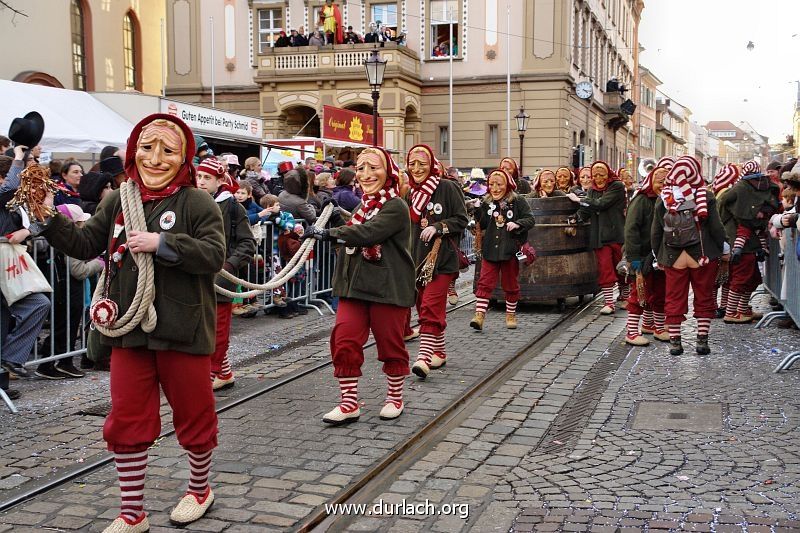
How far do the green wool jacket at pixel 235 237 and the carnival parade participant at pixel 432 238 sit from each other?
62.9 inches

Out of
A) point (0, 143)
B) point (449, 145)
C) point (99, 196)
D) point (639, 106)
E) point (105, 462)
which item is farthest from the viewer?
point (639, 106)

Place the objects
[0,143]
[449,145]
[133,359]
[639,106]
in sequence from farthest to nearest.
A: [639,106], [449,145], [0,143], [133,359]

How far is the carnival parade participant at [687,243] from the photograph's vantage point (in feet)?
28.7

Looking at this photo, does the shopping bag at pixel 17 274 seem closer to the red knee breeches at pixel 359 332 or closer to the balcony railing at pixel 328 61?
the red knee breeches at pixel 359 332

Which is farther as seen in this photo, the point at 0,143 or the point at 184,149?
the point at 0,143

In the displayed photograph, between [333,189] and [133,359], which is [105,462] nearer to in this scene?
[133,359]

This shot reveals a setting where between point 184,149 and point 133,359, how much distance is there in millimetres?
1063

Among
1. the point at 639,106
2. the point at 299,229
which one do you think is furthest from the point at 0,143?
the point at 639,106

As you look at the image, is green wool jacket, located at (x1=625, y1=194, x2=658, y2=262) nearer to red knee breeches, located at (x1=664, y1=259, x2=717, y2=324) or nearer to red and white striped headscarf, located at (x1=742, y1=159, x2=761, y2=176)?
red knee breeches, located at (x1=664, y1=259, x2=717, y2=324)

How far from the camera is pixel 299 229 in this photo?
253 inches

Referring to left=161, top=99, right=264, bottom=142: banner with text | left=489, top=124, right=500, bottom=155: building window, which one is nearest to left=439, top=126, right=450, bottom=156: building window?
left=489, top=124, right=500, bottom=155: building window

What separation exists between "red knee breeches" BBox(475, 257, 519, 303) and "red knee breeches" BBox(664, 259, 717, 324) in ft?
7.01

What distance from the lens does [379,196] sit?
6266 millimetres

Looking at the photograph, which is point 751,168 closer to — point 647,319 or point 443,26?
point 647,319
